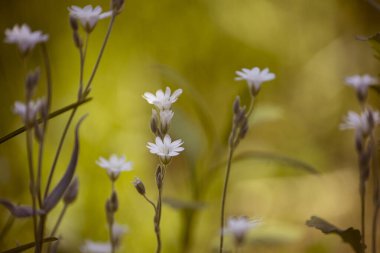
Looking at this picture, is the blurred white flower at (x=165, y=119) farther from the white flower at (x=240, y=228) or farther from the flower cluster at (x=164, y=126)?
the white flower at (x=240, y=228)

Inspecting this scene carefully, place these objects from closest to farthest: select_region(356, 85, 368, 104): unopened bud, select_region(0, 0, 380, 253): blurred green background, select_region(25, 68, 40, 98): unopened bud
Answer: select_region(25, 68, 40, 98): unopened bud < select_region(356, 85, 368, 104): unopened bud < select_region(0, 0, 380, 253): blurred green background

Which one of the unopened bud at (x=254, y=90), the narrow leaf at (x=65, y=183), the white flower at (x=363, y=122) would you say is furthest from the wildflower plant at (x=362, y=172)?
the narrow leaf at (x=65, y=183)

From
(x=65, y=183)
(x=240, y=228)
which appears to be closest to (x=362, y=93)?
(x=240, y=228)

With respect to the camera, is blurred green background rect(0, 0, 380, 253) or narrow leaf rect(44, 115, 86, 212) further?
blurred green background rect(0, 0, 380, 253)

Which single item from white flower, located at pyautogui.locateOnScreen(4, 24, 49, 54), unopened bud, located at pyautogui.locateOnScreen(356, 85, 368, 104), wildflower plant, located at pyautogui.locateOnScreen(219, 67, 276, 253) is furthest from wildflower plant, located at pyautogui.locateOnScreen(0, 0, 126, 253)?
unopened bud, located at pyautogui.locateOnScreen(356, 85, 368, 104)

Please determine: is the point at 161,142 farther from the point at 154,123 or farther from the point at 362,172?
the point at 362,172

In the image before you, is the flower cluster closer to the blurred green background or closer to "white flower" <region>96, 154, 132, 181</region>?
"white flower" <region>96, 154, 132, 181</region>

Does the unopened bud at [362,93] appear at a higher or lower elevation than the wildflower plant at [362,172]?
higher
